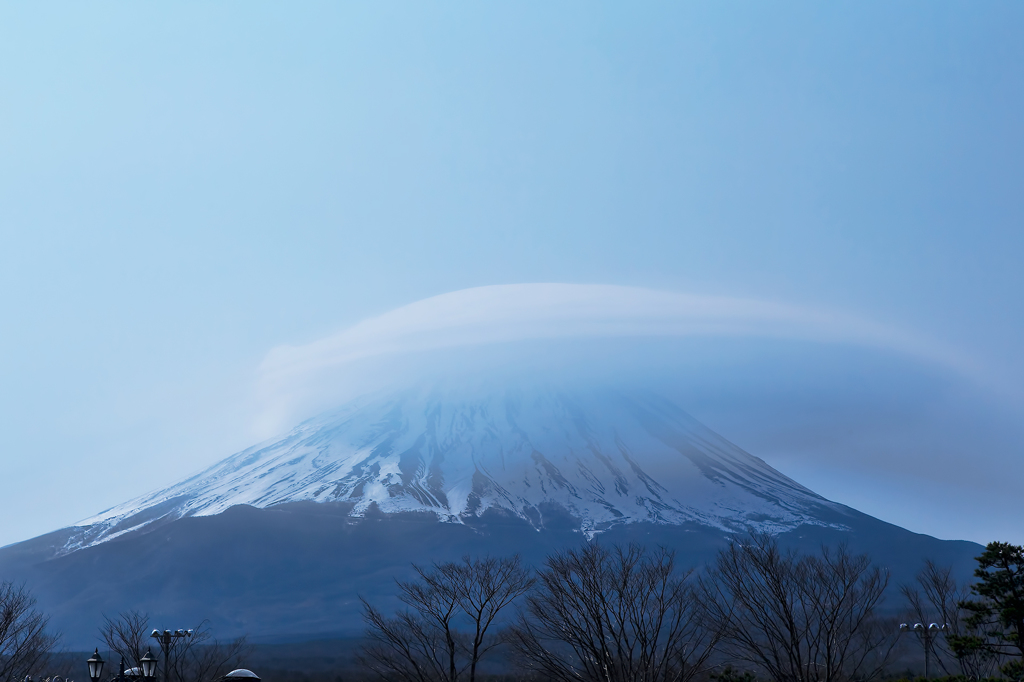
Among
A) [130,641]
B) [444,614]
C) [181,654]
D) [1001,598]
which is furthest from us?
[444,614]

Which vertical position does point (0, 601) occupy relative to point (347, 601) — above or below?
above

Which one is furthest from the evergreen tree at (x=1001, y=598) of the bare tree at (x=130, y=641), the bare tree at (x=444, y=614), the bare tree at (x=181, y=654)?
the bare tree at (x=181, y=654)

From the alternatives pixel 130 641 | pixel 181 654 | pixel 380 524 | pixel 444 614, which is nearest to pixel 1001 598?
pixel 444 614

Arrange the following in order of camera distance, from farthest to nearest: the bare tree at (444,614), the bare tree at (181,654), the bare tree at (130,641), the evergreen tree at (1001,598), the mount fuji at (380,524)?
the mount fuji at (380,524)
the bare tree at (181,654)
the bare tree at (130,641)
the bare tree at (444,614)
the evergreen tree at (1001,598)

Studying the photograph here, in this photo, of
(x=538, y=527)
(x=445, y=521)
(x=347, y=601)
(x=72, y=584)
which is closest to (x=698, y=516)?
(x=538, y=527)

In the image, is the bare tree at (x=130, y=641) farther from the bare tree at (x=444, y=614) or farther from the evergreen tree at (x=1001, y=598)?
the evergreen tree at (x=1001, y=598)

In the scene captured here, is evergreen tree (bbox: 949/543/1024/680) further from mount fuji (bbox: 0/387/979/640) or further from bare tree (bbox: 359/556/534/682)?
mount fuji (bbox: 0/387/979/640)

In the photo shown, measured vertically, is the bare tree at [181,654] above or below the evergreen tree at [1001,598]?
below

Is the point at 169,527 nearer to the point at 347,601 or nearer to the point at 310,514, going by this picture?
the point at 310,514

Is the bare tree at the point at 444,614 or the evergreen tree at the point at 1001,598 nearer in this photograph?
the evergreen tree at the point at 1001,598

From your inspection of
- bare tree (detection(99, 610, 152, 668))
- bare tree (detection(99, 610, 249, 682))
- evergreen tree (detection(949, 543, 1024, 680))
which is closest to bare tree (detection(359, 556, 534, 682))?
bare tree (detection(99, 610, 249, 682))

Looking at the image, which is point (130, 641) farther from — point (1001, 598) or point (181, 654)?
point (1001, 598)

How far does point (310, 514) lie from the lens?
8756 centimetres

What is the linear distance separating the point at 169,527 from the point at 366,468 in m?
23.6
